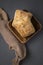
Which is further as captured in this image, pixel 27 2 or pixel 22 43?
pixel 27 2

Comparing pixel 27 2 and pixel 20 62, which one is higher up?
pixel 27 2

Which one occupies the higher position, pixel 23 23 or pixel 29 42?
pixel 23 23

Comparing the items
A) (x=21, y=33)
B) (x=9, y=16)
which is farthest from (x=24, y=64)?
(x=9, y=16)

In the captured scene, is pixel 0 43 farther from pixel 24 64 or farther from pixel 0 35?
pixel 24 64

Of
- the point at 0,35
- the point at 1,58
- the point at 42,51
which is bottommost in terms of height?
the point at 42,51
